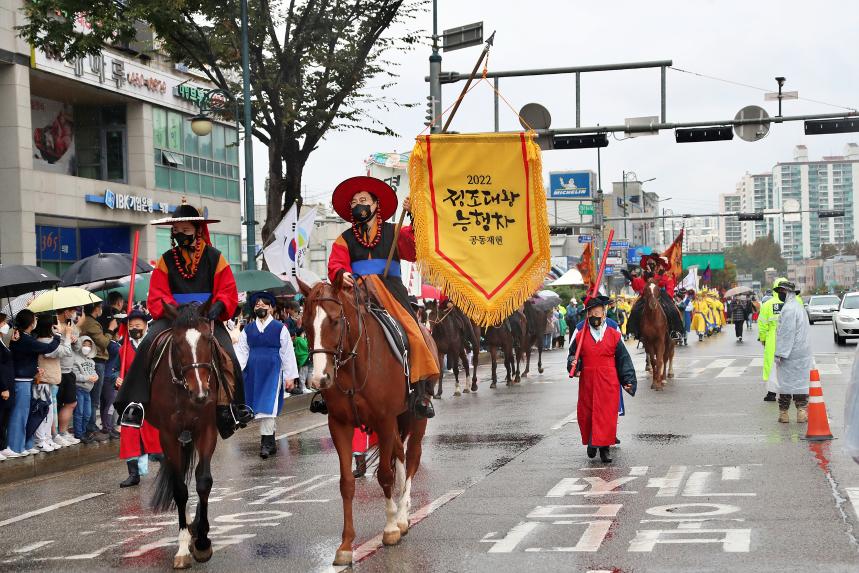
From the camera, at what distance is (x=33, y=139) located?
33969 millimetres

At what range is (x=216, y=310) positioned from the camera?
359 inches

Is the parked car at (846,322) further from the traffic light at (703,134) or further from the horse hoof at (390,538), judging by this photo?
the horse hoof at (390,538)

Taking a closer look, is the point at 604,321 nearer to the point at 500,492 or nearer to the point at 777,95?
the point at 500,492

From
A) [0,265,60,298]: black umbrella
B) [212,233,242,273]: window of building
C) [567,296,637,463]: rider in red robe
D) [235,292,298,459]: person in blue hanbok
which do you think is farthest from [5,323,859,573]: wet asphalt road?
[212,233,242,273]: window of building

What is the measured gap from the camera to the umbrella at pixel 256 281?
70.4ft

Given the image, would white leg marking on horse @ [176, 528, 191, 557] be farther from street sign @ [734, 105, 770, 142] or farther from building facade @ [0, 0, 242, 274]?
building facade @ [0, 0, 242, 274]

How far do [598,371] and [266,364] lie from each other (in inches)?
168

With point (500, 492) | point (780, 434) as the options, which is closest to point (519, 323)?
point (780, 434)

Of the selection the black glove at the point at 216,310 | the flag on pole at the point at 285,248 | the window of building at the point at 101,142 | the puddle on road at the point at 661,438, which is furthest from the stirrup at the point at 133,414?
the window of building at the point at 101,142

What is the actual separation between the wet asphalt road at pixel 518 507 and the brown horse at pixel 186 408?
336 mm

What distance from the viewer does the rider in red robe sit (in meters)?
13.2

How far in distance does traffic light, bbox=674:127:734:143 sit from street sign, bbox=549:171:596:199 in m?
35.8

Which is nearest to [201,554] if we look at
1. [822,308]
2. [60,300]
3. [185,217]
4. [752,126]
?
[185,217]

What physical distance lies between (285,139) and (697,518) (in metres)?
17.6
